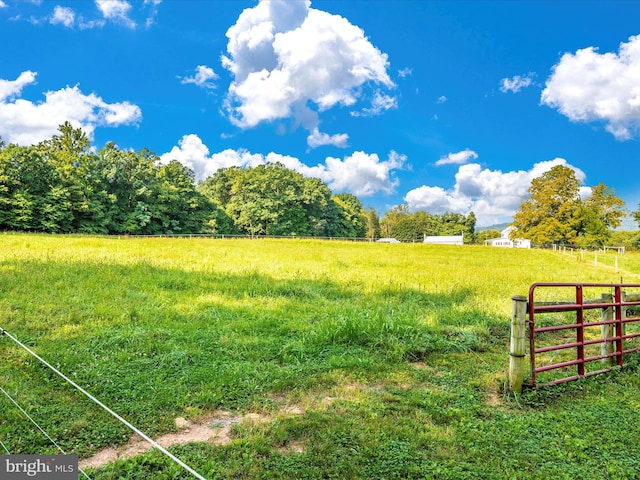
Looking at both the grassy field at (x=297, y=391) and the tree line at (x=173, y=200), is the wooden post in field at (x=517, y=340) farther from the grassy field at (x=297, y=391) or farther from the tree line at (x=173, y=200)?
the tree line at (x=173, y=200)

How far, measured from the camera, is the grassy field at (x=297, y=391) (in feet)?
11.8

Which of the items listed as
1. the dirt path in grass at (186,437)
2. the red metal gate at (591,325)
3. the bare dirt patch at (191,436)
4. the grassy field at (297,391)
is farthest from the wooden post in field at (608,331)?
the dirt path in grass at (186,437)

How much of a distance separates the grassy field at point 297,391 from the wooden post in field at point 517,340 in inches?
8.6

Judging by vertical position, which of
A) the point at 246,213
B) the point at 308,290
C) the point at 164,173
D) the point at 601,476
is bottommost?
the point at 601,476

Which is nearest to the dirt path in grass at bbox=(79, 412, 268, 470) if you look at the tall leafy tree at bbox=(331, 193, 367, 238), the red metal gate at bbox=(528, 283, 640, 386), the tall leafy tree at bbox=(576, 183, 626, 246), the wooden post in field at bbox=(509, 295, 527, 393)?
the wooden post in field at bbox=(509, 295, 527, 393)

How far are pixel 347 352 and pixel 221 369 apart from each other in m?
2.17

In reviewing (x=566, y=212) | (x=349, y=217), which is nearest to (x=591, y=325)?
(x=566, y=212)

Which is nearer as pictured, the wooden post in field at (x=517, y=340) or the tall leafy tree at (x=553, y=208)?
the wooden post in field at (x=517, y=340)

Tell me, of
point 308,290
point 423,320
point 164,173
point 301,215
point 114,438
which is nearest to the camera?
point 114,438

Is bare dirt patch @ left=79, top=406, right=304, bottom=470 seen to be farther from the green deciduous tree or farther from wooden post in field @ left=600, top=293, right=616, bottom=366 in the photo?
the green deciduous tree

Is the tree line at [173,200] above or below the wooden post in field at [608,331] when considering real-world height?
above

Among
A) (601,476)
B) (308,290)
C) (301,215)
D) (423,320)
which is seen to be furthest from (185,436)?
(301,215)

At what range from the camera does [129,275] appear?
12.0m

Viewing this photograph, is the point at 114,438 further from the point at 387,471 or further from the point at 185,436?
the point at 387,471
